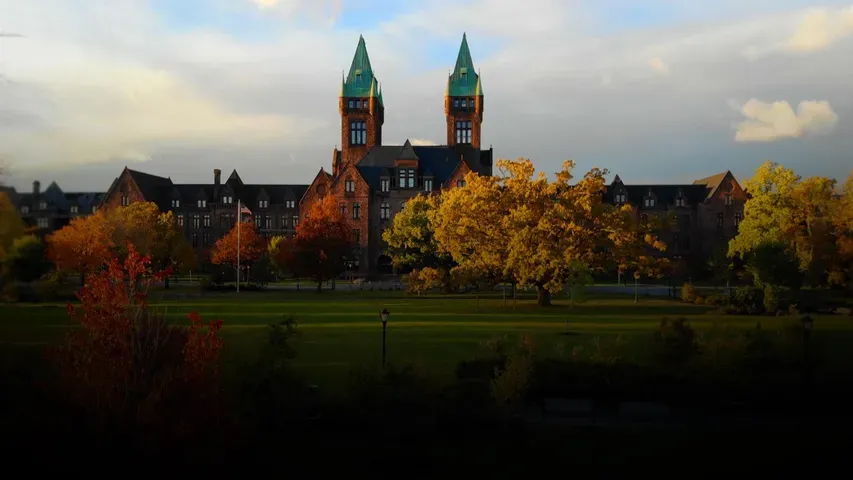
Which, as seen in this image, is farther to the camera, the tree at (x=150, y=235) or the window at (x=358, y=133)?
the window at (x=358, y=133)

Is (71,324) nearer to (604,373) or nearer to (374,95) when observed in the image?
(604,373)

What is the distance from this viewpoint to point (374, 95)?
334ft

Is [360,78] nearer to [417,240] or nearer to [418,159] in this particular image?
[418,159]

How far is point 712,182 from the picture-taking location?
302 ft

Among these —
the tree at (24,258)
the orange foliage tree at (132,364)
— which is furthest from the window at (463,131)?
the orange foliage tree at (132,364)

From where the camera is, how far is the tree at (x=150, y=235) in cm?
5344

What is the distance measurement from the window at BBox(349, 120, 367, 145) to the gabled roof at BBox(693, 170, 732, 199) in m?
48.8

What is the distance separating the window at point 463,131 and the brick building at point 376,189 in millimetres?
150

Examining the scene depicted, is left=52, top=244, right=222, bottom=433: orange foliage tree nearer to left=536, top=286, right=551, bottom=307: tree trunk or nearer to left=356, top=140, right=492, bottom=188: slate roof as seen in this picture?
left=536, top=286, right=551, bottom=307: tree trunk

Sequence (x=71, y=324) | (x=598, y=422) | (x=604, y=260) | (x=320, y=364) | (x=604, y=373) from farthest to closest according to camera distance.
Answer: (x=604, y=260), (x=71, y=324), (x=320, y=364), (x=604, y=373), (x=598, y=422)

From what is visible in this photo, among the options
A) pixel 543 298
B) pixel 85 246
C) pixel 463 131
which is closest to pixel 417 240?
pixel 543 298

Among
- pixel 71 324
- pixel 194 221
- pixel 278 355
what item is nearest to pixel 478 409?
pixel 278 355

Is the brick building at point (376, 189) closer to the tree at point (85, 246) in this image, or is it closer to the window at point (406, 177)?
the window at point (406, 177)

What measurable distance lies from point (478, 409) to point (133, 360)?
20.5 feet
